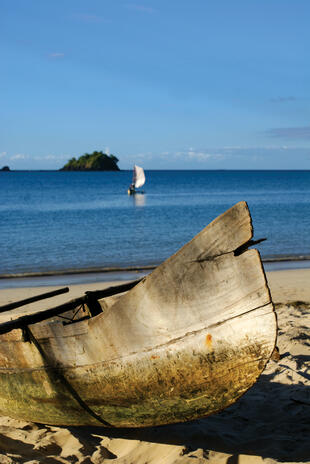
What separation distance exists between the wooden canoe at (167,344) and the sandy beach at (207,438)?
0.68 feet

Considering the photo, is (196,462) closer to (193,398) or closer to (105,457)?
(193,398)

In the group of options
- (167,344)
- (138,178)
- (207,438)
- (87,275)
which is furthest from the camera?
(138,178)

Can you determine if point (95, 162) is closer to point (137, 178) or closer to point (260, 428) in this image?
point (137, 178)

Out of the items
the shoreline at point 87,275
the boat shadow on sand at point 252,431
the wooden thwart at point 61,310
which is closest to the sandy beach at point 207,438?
the boat shadow on sand at point 252,431

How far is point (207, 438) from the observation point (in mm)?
3385

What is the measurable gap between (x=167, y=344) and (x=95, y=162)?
15723cm

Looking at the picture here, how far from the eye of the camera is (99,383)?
3.14m

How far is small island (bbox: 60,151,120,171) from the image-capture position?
15675cm

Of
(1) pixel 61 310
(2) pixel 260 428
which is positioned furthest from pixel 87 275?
(2) pixel 260 428

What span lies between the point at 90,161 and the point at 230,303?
527ft

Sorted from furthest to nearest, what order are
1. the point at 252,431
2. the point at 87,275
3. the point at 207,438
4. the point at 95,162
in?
the point at 95,162 → the point at 87,275 → the point at 252,431 → the point at 207,438

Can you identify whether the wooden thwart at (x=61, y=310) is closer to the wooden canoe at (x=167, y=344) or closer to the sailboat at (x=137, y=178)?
the wooden canoe at (x=167, y=344)

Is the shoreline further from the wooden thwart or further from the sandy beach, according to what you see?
the sandy beach

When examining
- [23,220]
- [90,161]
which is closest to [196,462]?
[23,220]
